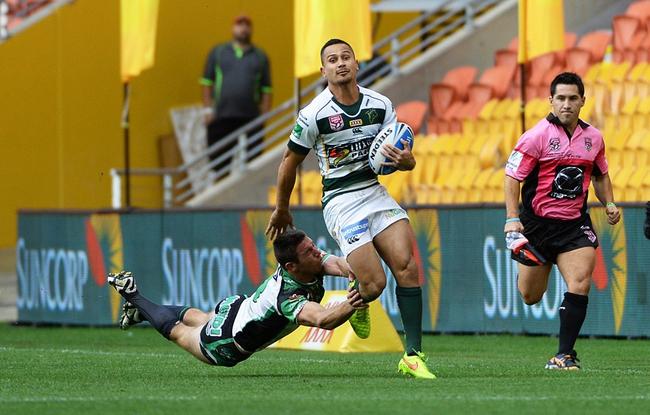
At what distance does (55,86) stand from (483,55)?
20.4 feet

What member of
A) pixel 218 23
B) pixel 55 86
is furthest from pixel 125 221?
pixel 218 23

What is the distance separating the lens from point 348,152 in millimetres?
10891

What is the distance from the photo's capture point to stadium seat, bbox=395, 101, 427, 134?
848 inches

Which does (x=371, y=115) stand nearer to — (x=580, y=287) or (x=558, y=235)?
(x=558, y=235)

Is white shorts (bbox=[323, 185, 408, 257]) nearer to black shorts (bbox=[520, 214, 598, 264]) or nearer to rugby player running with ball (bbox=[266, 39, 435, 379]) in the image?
rugby player running with ball (bbox=[266, 39, 435, 379])

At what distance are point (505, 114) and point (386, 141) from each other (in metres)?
9.62

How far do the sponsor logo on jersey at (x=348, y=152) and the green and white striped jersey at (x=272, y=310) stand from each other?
2.31 ft

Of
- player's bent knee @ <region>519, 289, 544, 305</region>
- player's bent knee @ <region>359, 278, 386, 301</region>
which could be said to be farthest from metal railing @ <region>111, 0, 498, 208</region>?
player's bent knee @ <region>359, 278, 386, 301</region>

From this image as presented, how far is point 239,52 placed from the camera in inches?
867

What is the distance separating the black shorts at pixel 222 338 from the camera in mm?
11258

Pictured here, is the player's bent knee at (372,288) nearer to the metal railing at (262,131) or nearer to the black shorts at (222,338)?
the black shorts at (222,338)

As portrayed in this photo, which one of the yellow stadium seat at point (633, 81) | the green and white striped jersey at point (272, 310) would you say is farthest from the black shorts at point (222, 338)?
the yellow stadium seat at point (633, 81)

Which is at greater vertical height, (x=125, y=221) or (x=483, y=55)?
(x=483, y=55)

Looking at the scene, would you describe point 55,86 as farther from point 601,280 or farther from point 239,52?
point 601,280
